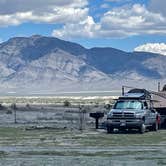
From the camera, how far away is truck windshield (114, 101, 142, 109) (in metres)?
37.8

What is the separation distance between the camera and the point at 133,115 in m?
37.0

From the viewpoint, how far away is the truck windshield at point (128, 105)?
3784 cm

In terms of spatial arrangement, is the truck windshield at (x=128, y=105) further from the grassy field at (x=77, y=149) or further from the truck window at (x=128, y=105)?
the grassy field at (x=77, y=149)

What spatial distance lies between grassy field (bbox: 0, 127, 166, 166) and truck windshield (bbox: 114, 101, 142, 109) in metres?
4.01

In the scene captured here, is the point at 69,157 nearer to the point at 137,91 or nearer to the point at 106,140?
the point at 106,140

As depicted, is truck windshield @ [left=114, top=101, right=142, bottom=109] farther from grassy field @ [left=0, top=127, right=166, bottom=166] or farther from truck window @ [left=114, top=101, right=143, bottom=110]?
grassy field @ [left=0, top=127, right=166, bottom=166]

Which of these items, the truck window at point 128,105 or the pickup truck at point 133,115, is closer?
the pickup truck at point 133,115

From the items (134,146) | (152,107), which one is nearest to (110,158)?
(134,146)

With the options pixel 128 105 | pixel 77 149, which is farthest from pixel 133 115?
pixel 77 149

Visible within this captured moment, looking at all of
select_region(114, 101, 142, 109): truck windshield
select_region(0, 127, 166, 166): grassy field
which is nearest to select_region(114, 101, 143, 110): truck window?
select_region(114, 101, 142, 109): truck windshield

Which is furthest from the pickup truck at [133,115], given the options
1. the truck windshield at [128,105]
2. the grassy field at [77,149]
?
the grassy field at [77,149]

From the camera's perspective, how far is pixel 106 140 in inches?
1215

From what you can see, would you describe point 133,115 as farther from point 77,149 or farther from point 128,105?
point 77,149

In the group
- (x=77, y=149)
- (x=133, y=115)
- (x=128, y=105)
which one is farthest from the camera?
(x=128, y=105)
